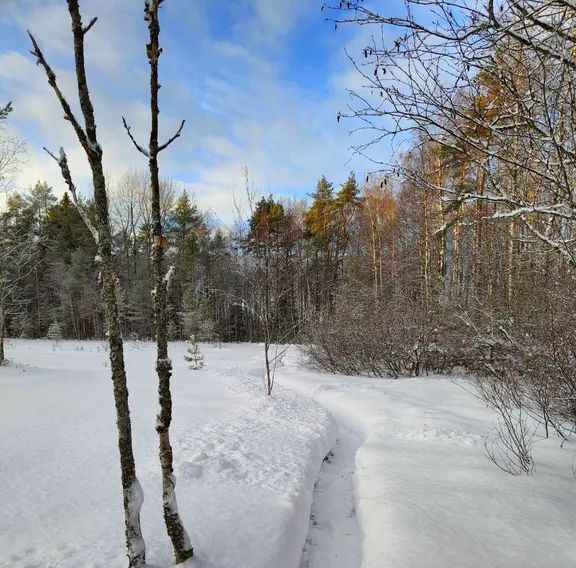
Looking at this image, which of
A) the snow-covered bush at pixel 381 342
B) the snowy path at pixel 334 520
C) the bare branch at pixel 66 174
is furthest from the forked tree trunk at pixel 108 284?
the snow-covered bush at pixel 381 342

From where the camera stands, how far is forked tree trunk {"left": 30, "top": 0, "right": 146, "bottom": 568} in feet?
6.73

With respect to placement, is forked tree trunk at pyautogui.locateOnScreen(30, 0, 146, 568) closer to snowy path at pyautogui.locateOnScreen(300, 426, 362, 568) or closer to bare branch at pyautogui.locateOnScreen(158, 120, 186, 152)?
bare branch at pyautogui.locateOnScreen(158, 120, 186, 152)

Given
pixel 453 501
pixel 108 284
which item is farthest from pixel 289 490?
pixel 108 284

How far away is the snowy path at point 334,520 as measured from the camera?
128 inches

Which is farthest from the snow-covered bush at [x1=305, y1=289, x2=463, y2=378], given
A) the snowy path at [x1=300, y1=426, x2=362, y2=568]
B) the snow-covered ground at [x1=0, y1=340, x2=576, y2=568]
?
the snowy path at [x1=300, y1=426, x2=362, y2=568]

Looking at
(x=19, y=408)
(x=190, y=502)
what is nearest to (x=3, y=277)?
(x=19, y=408)

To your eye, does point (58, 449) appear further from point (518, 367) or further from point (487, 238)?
point (487, 238)

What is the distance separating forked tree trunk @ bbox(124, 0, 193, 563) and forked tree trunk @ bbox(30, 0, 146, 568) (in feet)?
0.57

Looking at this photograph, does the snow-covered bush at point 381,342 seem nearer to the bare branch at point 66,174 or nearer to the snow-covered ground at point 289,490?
the snow-covered ground at point 289,490

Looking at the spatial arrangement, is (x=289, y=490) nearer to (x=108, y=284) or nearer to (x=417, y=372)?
(x=108, y=284)

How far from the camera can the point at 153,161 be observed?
2314mm

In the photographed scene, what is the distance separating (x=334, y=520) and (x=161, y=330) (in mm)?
2790

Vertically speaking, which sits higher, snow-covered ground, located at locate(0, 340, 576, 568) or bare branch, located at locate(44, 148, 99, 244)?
bare branch, located at locate(44, 148, 99, 244)

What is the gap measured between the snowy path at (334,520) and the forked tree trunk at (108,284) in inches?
63.6
